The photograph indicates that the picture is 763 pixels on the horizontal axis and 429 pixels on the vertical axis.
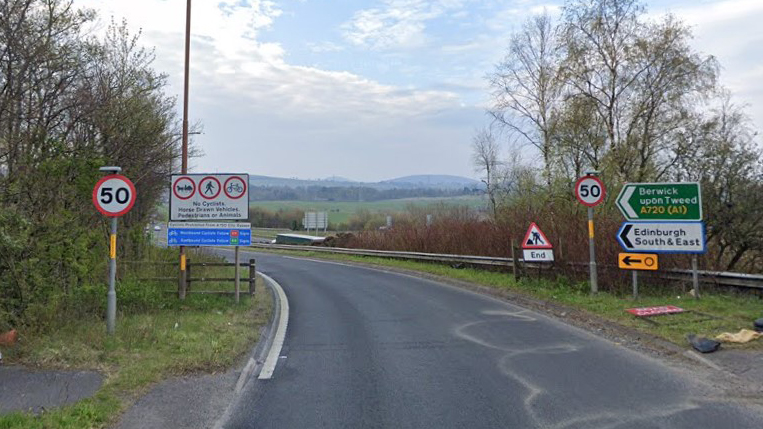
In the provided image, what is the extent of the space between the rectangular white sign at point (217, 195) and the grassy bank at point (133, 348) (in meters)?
2.38

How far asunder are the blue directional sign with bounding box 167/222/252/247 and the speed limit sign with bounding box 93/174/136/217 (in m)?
4.74

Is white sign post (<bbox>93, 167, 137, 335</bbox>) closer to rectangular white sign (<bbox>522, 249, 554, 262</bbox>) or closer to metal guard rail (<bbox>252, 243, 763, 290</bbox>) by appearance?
rectangular white sign (<bbox>522, 249, 554, 262</bbox>)

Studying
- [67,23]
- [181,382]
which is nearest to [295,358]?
[181,382]

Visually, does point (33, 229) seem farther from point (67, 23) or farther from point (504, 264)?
point (504, 264)

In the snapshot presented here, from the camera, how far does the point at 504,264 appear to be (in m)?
19.6

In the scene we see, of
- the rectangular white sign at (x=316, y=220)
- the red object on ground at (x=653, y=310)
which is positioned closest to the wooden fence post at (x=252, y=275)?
the red object on ground at (x=653, y=310)

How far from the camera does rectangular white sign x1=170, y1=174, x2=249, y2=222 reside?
13859 mm

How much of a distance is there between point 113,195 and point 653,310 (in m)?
9.23

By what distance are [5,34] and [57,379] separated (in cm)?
592

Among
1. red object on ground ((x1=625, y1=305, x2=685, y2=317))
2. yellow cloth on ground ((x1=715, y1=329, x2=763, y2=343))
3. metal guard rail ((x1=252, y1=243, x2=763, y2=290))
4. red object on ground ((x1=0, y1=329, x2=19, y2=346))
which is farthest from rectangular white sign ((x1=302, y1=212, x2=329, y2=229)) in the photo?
yellow cloth on ground ((x1=715, y1=329, x2=763, y2=343))

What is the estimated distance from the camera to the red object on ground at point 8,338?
7.54m

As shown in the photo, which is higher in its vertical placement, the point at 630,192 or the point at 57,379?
the point at 630,192

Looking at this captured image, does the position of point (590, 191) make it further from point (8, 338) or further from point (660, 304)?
point (8, 338)

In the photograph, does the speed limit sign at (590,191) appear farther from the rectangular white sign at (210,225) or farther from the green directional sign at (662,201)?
the rectangular white sign at (210,225)
